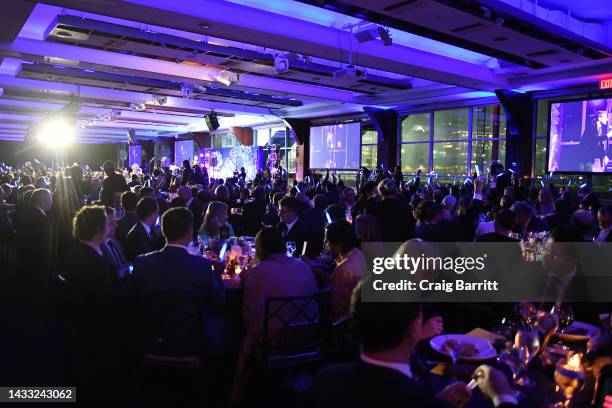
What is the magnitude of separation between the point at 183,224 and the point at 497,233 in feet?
8.12

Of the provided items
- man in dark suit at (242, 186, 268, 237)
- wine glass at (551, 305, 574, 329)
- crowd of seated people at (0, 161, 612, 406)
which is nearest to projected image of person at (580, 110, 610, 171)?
crowd of seated people at (0, 161, 612, 406)

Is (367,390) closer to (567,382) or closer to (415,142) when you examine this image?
(567,382)

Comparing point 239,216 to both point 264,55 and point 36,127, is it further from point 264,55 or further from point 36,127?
point 36,127

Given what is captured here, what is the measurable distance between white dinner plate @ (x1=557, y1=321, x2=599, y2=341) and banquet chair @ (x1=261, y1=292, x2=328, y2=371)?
125 cm

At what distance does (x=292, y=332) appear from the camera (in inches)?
115

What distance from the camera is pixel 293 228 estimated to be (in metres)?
4.85

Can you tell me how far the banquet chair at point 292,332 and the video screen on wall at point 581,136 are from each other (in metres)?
7.79

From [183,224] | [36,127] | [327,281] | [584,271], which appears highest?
[36,127]

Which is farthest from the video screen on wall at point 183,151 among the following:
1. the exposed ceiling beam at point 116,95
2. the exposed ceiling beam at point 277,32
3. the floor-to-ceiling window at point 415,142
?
the exposed ceiling beam at point 277,32

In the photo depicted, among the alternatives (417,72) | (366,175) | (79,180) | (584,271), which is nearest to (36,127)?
(79,180)

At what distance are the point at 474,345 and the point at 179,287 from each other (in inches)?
59.9

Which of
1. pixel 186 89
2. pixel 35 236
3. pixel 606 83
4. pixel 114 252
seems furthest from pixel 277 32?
pixel 606 83

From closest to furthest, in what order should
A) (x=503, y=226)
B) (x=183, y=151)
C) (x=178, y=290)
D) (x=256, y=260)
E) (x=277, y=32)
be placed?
(x=178, y=290), (x=256, y=260), (x=503, y=226), (x=277, y=32), (x=183, y=151)

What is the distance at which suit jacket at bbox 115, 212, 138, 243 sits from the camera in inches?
191
